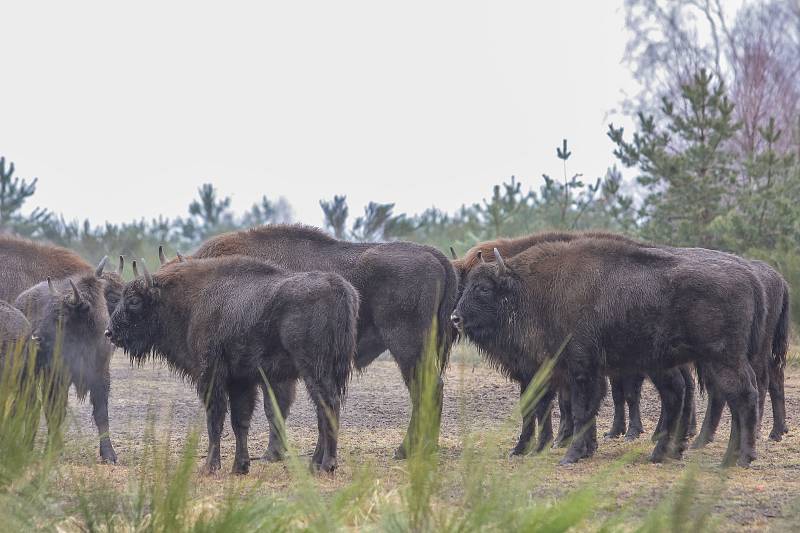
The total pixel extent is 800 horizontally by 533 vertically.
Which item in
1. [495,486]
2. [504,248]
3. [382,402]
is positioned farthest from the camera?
[382,402]

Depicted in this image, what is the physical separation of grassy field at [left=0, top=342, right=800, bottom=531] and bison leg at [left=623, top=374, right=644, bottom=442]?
1.39ft

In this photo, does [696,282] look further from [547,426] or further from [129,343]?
[129,343]

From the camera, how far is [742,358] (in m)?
9.69

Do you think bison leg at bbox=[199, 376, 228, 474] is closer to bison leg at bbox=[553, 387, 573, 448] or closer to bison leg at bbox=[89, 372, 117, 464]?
bison leg at bbox=[89, 372, 117, 464]

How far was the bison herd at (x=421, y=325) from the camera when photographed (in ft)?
30.8

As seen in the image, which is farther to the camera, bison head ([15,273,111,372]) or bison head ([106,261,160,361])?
bison head ([15,273,111,372])

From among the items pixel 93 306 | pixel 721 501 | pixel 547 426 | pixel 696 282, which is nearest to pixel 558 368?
pixel 547 426

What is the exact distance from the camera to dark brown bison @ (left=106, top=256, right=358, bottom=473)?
9.20m

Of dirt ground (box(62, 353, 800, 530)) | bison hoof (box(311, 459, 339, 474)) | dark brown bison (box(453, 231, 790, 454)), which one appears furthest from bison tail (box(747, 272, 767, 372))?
bison hoof (box(311, 459, 339, 474))

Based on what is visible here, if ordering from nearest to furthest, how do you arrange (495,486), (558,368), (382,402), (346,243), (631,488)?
1. (495,486)
2. (631,488)
3. (558,368)
4. (346,243)
5. (382,402)

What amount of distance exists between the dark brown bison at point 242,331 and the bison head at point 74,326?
78 centimetres

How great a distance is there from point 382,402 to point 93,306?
488 centimetres

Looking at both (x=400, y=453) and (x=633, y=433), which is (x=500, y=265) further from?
(x=633, y=433)

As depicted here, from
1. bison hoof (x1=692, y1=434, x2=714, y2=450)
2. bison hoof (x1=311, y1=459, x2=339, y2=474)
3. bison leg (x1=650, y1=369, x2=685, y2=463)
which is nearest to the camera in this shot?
bison hoof (x1=311, y1=459, x2=339, y2=474)
